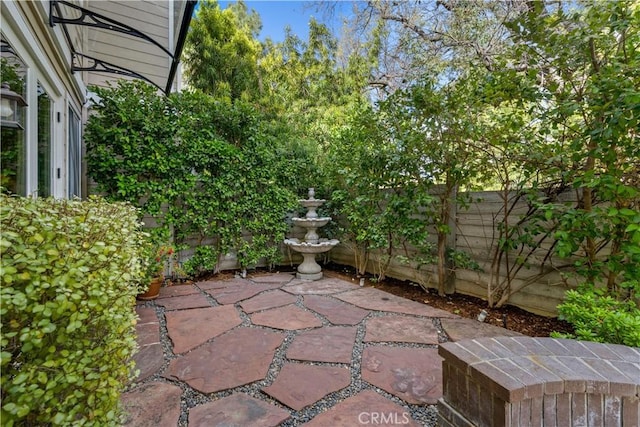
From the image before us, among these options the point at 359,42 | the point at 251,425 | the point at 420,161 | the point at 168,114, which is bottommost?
the point at 251,425

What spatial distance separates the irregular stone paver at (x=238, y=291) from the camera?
3.59m

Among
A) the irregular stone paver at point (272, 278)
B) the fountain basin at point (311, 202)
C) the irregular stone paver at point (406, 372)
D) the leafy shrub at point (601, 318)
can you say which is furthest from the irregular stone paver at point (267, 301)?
the leafy shrub at point (601, 318)

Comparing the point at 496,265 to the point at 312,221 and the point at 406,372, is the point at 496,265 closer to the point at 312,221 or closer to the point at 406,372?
the point at 406,372

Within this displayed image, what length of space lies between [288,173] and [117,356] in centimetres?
397

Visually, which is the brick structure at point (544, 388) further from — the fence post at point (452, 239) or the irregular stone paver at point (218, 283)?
the irregular stone paver at point (218, 283)

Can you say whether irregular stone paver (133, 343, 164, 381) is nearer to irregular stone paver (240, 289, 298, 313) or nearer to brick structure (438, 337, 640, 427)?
irregular stone paver (240, 289, 298, 313)

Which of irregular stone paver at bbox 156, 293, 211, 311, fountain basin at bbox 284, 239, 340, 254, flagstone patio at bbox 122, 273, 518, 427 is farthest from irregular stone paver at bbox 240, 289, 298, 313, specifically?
fountain basin at bbox 284, 239, 340, 254

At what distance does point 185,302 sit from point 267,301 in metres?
0.89

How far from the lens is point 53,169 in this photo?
2568 millimetres

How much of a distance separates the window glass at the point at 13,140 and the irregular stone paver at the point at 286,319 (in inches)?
77.3

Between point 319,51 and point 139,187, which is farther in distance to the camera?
point 319,51

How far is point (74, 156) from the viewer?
3.42 m

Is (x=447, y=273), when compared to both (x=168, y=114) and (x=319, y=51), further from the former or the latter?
(x=319, y=51)

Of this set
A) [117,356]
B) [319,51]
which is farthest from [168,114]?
[319,51]
